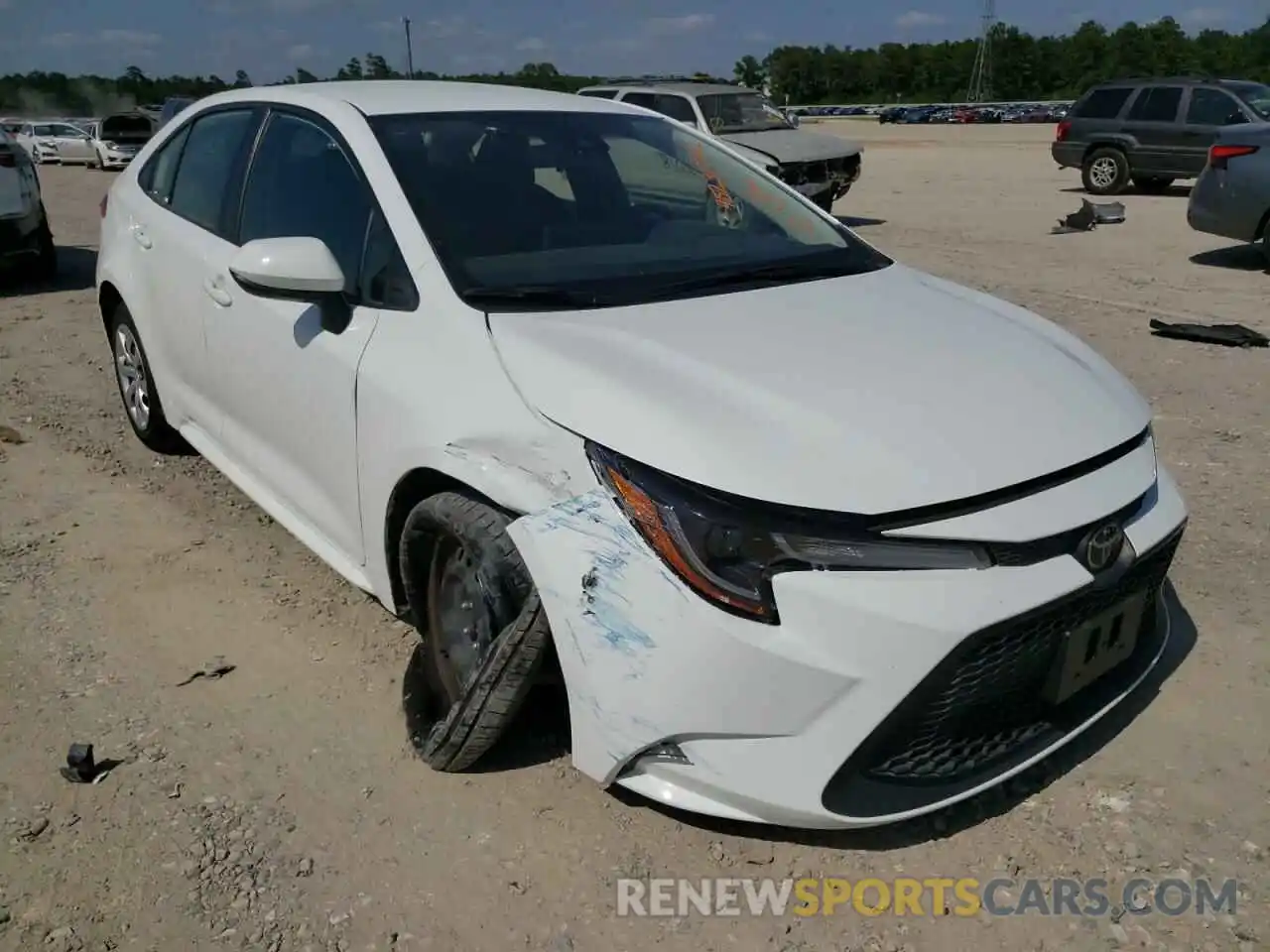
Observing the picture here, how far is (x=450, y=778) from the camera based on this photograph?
8.93 ft

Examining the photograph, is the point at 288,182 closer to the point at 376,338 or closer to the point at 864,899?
the point at 376,338

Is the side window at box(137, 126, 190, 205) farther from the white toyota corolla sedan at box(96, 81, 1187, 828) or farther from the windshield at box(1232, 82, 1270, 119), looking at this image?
the windshield at box(1232, 82, 1270, 119)

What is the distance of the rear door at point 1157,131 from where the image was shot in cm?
1588

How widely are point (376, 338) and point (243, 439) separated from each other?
1.10 metres

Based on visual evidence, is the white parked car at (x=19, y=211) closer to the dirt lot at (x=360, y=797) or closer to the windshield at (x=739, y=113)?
the dirt lot at (x=360, y=797)

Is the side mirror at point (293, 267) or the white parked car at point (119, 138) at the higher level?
the side mirror at point (293, 267)

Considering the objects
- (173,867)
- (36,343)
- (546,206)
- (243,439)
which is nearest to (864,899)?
(173,867)

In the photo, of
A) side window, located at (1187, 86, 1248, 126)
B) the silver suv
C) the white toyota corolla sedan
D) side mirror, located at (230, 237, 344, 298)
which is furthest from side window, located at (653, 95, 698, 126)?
side mirror, located at (230, 237, 344, 298)

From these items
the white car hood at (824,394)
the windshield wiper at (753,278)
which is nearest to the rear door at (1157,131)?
the windshield wiper at (753,278)

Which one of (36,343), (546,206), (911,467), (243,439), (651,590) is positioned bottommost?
(36,343)

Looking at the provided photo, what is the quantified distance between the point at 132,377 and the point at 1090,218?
11.1 metres

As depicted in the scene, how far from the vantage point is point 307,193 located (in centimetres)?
338

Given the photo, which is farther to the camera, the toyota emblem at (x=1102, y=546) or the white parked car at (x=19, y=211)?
the white parked car at (x=19, y=211)

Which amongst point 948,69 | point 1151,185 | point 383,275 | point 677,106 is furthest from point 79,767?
point 948,69
